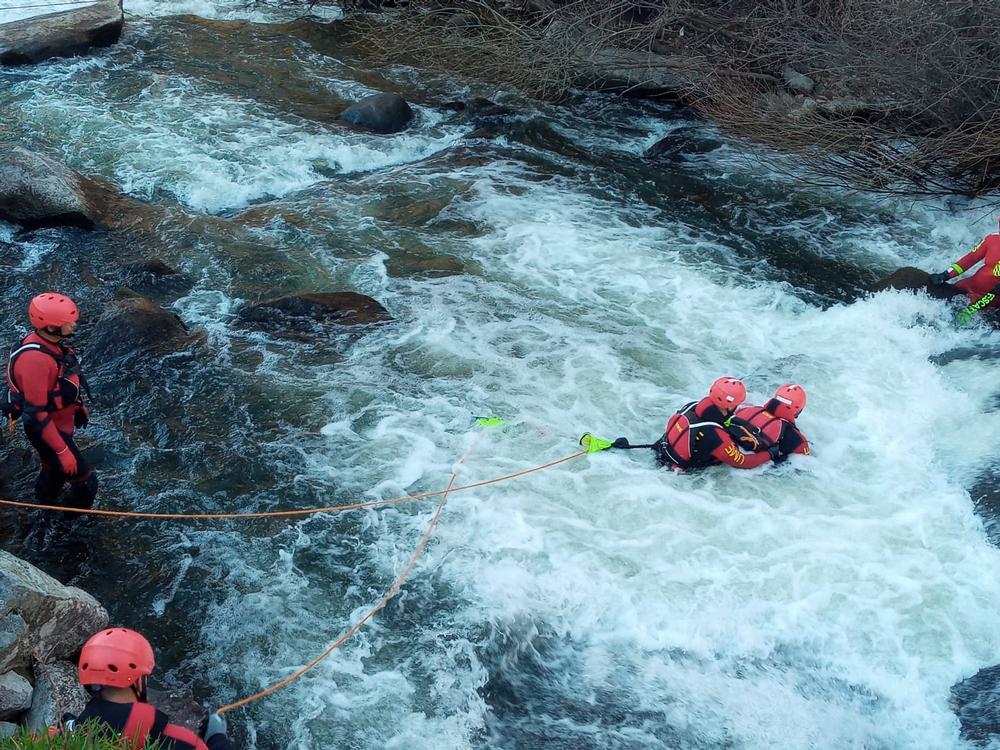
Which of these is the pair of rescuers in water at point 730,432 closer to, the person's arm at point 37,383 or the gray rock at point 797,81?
the person's arm at point 37,383

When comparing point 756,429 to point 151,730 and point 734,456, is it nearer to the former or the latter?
point 734,456

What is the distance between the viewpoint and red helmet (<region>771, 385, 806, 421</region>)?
6777mm

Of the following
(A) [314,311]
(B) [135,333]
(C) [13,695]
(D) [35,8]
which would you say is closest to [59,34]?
(D) [35,8]

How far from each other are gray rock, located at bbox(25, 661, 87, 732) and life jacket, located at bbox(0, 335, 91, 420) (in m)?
1.66

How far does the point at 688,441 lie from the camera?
21.6 feet

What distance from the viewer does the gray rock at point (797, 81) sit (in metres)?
11.6

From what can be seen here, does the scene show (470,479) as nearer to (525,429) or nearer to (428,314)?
(525,429)

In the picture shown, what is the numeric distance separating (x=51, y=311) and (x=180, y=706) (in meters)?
2.42

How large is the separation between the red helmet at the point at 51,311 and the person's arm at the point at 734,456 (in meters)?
4.43

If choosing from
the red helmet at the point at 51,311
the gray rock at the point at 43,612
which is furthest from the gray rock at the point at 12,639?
the red helmet at the point at 51,311

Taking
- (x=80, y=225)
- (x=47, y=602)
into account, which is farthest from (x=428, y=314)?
(x=47, y=602)

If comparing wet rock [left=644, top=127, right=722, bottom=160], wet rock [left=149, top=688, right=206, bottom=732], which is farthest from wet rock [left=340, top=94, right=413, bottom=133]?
wet rock [left=149, top=688, right=206, bottom=732]

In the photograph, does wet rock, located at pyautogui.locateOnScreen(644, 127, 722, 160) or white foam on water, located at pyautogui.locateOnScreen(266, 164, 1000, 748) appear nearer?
white foam on water, located at pyautogui.locateOnScreen(266, 164, 1000, 748)

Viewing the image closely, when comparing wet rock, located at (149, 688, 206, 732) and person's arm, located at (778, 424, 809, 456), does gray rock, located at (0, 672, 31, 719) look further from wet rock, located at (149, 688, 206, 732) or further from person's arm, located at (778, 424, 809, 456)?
person's arm, located at (778, 424, 809, 456)
